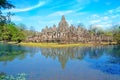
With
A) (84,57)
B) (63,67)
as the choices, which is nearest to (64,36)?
(84,57)

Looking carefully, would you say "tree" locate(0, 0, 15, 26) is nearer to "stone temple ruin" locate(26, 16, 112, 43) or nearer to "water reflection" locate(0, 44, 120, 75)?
"water reflection" locate(0, 44, 120, 75)

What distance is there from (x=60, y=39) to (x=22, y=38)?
73.6 feet

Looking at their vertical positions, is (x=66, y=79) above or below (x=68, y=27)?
below

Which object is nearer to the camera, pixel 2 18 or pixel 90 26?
pixel 2 18

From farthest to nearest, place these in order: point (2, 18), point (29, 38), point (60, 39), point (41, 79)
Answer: point (29, 38) → point (60, 39) → point (41, 79) → point (2, 18)

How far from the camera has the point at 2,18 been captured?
1828 centimetres

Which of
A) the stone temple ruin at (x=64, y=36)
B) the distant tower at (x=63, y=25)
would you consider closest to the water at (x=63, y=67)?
the stone temple ruin at (x=64, y=36)

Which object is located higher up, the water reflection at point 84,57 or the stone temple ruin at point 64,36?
the stone temple ruin at point 64,36

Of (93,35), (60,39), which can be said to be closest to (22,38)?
(60,39)

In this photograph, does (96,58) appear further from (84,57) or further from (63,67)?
(63,67)

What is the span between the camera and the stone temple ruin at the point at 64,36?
11516 centimetres

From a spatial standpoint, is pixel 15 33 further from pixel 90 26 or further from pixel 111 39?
pixel 90 26

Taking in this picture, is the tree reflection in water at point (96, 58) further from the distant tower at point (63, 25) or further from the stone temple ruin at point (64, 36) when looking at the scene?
the distant tower at point (63, 25)

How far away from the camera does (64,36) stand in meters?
114
